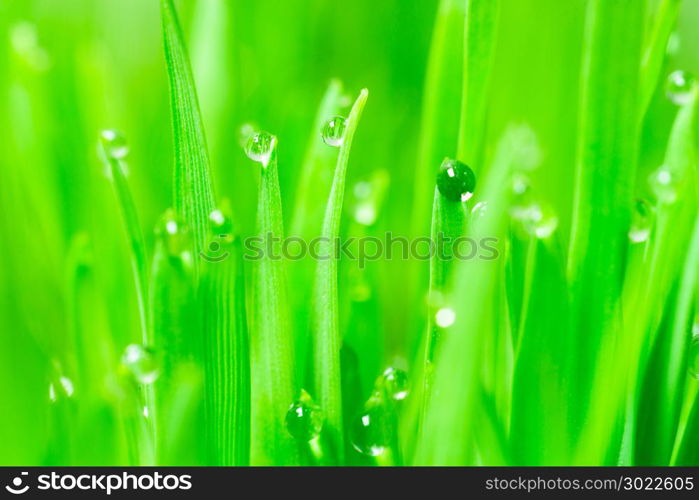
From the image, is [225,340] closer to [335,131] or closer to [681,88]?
[335,131]

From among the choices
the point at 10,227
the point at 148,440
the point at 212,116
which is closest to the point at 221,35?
the point at 212,116

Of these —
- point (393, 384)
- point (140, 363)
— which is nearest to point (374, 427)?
point (393, 384)

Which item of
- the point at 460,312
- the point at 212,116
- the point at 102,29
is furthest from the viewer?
the point at 102,29

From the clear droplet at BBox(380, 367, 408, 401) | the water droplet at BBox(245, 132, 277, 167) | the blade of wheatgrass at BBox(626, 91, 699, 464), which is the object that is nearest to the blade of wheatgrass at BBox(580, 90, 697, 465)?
the blade of wheatgrass at BBox(626, 91, 699, 464)

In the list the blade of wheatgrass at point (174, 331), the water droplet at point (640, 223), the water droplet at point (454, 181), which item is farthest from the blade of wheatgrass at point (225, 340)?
the water droplet at point (640, 223)
